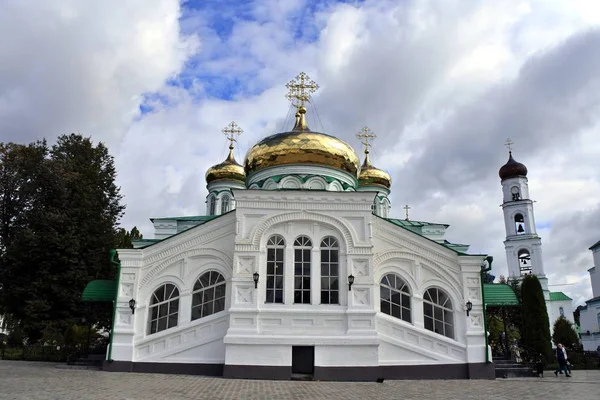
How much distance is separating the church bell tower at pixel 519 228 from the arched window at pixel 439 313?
1193 inches

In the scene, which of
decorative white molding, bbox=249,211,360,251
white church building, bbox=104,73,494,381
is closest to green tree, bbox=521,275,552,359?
white church building, bbox=104,73,494,381

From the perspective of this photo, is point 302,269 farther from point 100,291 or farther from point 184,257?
point 100,291

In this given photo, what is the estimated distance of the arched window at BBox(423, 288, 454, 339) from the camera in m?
13.9

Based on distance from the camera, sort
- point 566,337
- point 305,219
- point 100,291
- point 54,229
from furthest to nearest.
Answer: point 566,337 < point 54,229 < point 100,291 < point 305,219

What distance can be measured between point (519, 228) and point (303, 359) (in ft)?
117

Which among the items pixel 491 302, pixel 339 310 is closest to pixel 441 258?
pixel 491 302

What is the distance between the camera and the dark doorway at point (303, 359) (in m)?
12.7

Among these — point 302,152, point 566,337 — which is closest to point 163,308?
point 302,152

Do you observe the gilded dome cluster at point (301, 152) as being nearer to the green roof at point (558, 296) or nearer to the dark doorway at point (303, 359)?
the dark doorway at point (303, 359)

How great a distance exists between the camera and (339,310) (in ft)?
42.5

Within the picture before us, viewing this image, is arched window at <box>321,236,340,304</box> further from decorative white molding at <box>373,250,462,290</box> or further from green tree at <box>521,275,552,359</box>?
green tree at <box>521,275,552,359</box>

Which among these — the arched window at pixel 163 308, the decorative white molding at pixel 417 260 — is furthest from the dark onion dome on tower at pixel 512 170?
the arched window at pixel 163 308

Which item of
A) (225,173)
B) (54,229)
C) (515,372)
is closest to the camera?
(515,372)

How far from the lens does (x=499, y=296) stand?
46.8ft
